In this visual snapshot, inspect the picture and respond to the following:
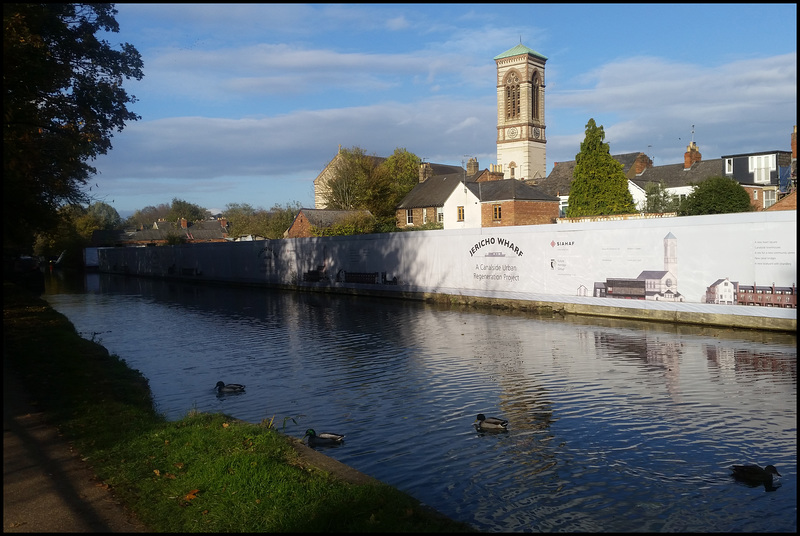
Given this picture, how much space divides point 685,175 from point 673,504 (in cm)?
6487

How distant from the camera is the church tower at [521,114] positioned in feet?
350

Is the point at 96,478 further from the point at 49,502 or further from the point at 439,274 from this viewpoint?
the point at 439,274

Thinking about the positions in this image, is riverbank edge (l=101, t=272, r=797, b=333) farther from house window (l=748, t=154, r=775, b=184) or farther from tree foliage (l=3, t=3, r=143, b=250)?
house window (l=748, t=154, r=775, b=184)

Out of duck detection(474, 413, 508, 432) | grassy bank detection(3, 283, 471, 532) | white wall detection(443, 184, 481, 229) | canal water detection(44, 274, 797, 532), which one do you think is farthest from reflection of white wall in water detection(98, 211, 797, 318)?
white wall detection(443, 184, 481, 229)

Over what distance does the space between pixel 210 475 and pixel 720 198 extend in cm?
4549

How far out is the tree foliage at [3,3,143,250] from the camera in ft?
47.0

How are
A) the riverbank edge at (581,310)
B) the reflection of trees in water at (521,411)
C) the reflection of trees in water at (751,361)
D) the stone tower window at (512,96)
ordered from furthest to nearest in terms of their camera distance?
the stone tower window at (512,96) < the riverbank edge at (581,310) < the reflection of trees in water at (751,361) < the reflection of trees in water at (521,411)

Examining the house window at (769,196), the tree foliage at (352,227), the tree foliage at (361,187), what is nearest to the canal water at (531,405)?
the tree foliage at (352,227)

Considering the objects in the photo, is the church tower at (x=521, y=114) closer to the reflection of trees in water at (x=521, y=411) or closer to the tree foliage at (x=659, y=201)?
the tree foliage at (x=659, y=201)

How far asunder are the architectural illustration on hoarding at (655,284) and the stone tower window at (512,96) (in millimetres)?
90470

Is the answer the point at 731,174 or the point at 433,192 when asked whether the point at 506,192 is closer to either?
the point at 433,192

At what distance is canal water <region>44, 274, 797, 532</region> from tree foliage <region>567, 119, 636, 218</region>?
102 ft

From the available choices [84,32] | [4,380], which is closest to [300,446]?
[4,380]

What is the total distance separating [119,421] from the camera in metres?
8.88
